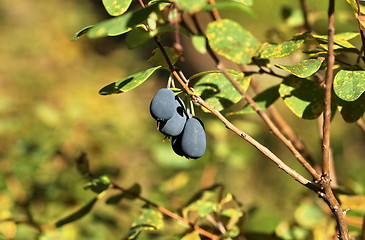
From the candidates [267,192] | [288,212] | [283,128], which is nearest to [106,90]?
[283,128]

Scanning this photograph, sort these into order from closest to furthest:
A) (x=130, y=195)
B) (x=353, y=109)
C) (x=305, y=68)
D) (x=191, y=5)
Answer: (x=191, y=5) < (x=305, y=68) < (x=353, y=109) < (x=130, y=195)

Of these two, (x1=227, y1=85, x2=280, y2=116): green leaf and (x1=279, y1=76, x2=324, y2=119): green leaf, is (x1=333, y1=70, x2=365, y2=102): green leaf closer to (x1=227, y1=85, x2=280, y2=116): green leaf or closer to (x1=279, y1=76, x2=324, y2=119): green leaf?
(x1=279, y1=76, x2=324, y2=119): green leaf

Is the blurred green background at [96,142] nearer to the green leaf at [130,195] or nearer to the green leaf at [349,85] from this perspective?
the green leaf at [130,195]

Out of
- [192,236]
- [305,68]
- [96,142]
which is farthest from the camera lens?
[96,142]

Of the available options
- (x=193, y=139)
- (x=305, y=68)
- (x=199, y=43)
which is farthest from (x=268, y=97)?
(x=199, y=43)

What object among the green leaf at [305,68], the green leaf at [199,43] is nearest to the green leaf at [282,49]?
the green leaf at [305,68]

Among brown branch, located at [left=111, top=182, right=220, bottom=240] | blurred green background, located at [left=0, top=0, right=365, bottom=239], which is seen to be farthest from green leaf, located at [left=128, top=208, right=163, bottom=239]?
blurred green background, located at [left=0, top=0, right=365, bottom=239]

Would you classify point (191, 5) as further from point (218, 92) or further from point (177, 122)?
point (218, 92)
